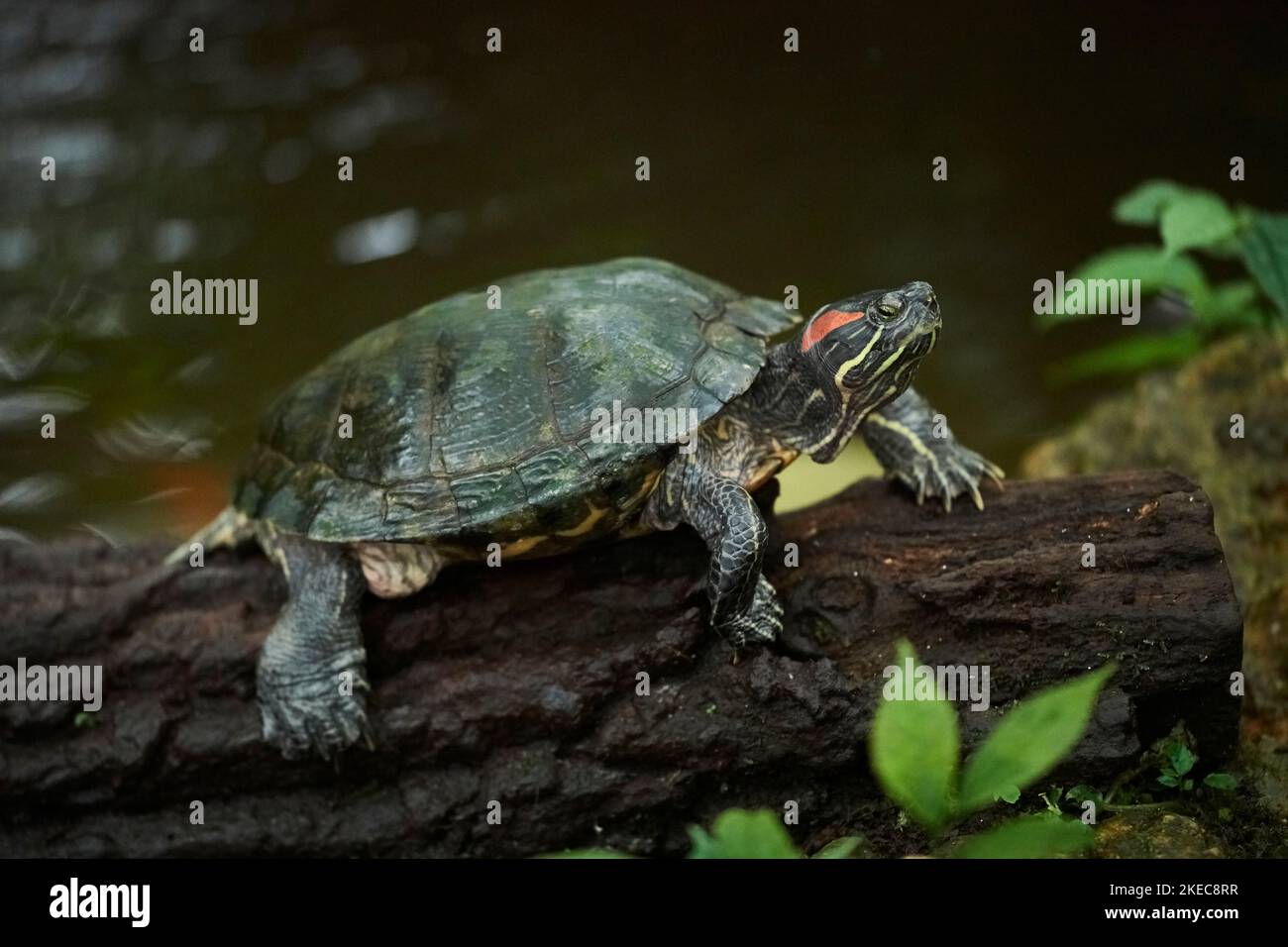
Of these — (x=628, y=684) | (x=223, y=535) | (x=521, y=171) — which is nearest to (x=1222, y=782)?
(x=628, y=684)

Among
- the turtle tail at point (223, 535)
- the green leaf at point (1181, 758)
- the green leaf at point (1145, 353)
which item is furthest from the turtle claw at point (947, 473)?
the turtle tail at point (223, 535)

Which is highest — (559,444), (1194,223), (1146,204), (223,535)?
(1146,204)

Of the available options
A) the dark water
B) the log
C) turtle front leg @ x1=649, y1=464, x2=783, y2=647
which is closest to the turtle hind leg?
the log

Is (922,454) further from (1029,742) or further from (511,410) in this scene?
(1029,742)

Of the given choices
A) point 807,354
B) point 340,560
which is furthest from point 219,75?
point 807,354

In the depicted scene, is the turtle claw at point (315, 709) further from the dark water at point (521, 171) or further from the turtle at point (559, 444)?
the dark water at point (521, 171)
